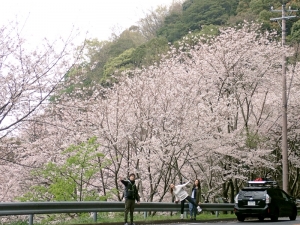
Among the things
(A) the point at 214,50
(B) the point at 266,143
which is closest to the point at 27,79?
(A) the point at 214,50

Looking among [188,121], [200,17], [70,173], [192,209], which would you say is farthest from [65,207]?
[200,17]

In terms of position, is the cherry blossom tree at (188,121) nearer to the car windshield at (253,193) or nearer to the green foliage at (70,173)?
the green foliage at (70,173)

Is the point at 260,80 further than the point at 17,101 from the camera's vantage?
Yes

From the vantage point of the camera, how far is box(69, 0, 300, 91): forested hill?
60594 mm

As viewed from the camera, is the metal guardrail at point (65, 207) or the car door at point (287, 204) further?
the car door at point (287, 204)

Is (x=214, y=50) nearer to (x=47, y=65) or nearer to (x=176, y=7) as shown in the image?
(x=47, y=65)

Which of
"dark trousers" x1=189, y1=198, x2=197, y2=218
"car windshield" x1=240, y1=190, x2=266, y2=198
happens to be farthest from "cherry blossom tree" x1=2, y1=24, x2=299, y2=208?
"car windshield" x1=240, y1=190, x2=266, y2=198

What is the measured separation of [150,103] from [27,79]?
1292cm

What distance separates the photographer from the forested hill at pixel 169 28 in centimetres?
Result: 6059

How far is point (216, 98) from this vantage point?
96.5 feet

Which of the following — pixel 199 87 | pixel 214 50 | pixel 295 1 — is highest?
pixel 295 1

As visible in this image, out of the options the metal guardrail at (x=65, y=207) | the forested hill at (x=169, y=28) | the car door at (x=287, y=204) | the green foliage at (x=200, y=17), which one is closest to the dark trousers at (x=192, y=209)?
the metal guardrail at (x=65, y=207)

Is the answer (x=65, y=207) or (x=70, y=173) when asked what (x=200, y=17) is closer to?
(x=70, y=173)

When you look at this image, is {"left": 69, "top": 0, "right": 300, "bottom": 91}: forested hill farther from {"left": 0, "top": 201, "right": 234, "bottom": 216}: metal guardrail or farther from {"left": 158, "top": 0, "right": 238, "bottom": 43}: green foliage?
{"left": 0, "top": 201, "right": 234, "bottom": 216}: metal guardrail
